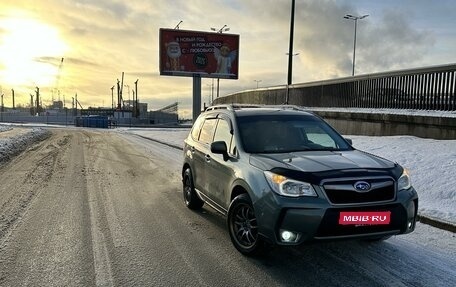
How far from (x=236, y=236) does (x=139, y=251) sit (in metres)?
1.18

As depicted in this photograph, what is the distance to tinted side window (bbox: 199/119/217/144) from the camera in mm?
6825

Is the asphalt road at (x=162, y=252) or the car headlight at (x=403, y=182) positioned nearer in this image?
the asphalt road at (x=162, y=252)

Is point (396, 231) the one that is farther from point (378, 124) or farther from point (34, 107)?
point (34, 107)

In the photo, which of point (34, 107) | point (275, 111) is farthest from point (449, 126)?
point (34, 107)

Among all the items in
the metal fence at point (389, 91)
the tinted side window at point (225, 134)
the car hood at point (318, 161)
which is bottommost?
the car hood at point (318, 161)

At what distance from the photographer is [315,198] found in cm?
433

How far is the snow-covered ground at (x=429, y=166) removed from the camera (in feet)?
22.6

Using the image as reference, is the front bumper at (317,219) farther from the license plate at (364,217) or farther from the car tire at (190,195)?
the car tire at (190,195)

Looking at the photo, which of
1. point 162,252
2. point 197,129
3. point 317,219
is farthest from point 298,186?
point 197,129

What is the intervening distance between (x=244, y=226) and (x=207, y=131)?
2294 millimetres

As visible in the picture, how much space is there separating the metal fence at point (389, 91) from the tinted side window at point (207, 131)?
303 inches

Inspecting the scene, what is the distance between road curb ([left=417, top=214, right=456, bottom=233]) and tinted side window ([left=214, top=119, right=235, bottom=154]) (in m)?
3.15

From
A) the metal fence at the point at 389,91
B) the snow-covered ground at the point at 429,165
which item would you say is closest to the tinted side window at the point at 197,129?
the snow-covered ground at the point at 429,165

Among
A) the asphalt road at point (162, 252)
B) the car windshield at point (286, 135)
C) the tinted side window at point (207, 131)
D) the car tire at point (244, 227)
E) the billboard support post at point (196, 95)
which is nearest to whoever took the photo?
the asphalt road at point (162, 252)
